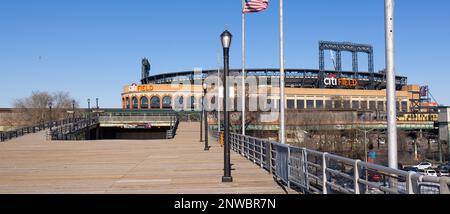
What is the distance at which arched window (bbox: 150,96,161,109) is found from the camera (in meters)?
115

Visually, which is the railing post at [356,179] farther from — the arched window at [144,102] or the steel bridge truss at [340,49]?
the arched window at [144,102]

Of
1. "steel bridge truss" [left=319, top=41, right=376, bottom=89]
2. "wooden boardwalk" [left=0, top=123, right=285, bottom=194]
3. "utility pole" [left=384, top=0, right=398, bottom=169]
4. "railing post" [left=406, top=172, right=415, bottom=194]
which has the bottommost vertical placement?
"wooden boardwalk" [left=0, top=123, right=285, bottom=194]

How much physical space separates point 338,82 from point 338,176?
108m

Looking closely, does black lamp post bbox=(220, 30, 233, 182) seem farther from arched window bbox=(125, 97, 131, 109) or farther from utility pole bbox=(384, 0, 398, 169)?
arched window bbox=(125, 97, 131, 109)

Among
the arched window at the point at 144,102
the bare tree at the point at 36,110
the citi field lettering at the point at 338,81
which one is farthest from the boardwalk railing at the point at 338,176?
the arched window at the point at 144,102

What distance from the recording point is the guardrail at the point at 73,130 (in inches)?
1521

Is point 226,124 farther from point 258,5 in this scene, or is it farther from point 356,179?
point 258,5

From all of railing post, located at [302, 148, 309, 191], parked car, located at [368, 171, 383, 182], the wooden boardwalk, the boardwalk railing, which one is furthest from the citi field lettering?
parked car, located at [368, 171, 383, 182]

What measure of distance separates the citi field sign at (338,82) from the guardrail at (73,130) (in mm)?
65672

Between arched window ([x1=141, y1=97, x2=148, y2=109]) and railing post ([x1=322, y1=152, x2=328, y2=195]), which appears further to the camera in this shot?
arched window ([x1=141, y1=97, x2=148, y2=109])

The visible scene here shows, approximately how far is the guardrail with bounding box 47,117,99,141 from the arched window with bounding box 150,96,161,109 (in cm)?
4966

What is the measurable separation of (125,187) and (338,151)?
50.9 m

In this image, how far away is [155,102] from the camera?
116 meters
